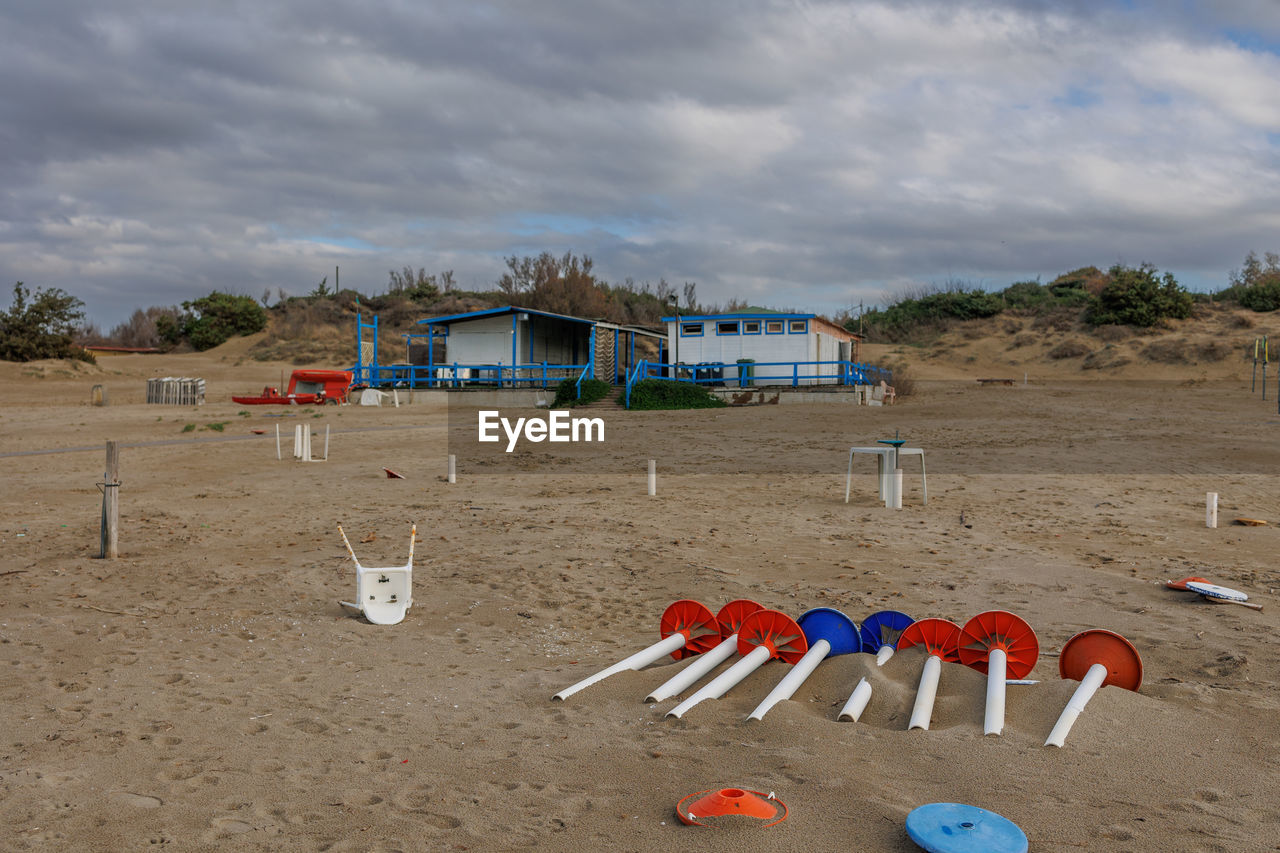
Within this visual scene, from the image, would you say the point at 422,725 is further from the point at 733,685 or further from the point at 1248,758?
the point at 1248,758

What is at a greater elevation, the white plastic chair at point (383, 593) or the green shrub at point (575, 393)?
the green shrub at point (575, 393)

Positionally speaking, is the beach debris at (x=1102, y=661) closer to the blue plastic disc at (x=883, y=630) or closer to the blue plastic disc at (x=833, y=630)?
the blue plastic disc at (x=883, y=630)

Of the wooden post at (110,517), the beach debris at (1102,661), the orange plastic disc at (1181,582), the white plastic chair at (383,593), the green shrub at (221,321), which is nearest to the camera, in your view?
the beach debris at (1102,661)

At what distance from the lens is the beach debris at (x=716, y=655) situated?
15.5ft

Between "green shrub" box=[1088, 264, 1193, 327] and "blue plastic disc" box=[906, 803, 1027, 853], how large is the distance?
143ft

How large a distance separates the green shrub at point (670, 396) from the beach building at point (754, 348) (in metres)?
2.54

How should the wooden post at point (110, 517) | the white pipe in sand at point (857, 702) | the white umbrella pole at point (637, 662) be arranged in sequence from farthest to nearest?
1. the wooden post at point (110, 517)
2. the white umbrella pole at point (637, 662)
3. the white pipe in sand at point (857, 702)

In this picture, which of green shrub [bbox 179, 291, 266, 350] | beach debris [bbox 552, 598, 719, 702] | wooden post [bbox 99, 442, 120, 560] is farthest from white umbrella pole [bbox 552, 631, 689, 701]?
green shrub [bbox 179, 291, 266, 350]

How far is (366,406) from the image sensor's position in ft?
102

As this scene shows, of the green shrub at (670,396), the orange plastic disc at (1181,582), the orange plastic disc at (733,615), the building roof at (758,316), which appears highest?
the building roof at (758,316)

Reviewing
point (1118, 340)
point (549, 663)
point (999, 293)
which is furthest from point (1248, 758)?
point (999, 293)

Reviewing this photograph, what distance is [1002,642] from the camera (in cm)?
511

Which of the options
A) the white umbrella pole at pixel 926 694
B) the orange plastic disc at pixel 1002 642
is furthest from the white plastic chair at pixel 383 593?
the orange plastic disc at pixel 1002 642

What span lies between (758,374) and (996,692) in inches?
1150
